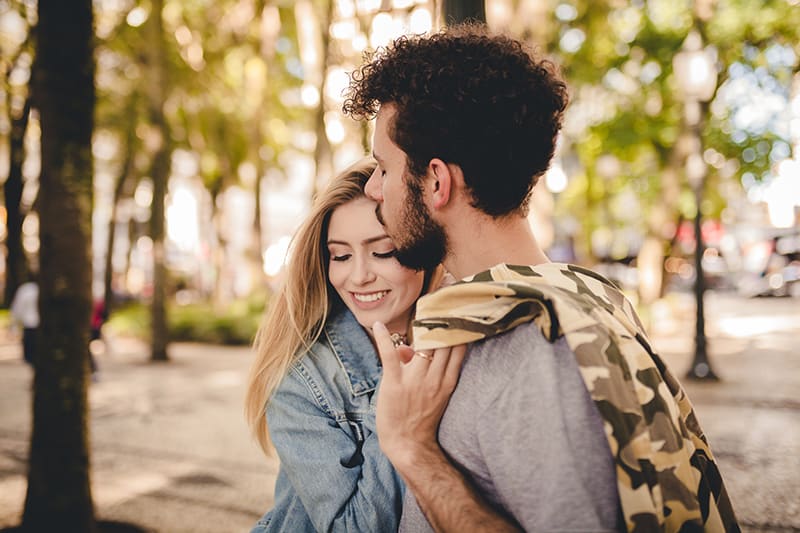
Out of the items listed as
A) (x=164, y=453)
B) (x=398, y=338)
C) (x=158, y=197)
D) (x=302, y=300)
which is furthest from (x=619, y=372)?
(x=158, y=197)

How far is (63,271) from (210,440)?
12.8 ft

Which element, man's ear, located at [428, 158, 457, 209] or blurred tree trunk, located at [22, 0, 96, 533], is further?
blurred tree trunk, located at [22, 0, 96, 533]

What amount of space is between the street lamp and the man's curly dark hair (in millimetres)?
9604

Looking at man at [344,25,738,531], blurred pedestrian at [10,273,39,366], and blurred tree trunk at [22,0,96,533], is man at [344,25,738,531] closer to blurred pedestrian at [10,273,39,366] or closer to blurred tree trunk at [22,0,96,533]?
blurred tree trunk at [22,0,96,533]

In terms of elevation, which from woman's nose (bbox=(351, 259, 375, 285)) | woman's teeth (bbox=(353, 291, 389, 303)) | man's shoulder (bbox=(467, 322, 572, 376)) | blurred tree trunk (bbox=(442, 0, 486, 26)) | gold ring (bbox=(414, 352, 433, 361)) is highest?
blurred tree trunk (bbox=(442, 0, 486, 26))

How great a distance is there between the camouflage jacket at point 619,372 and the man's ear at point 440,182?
0.33m

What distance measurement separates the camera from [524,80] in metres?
1.79

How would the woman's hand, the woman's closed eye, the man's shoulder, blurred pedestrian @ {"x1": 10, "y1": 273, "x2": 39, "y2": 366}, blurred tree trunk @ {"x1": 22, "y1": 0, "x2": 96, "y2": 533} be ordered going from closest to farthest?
the man's shoulder
the woman's hand
the woman's closed eye
blurred tree trunk @ {"x1": 22, "y1": 0, "x2": 96, "y2": 533}
blurred pedestrian @ {"x1": 10, "y1": 273, "x2": 39, "y2": 366}

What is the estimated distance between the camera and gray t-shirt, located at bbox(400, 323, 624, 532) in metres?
1.26

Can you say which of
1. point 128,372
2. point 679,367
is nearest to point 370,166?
point 679,367

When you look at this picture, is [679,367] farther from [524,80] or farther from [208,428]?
[524,80]

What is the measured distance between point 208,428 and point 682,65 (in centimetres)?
902

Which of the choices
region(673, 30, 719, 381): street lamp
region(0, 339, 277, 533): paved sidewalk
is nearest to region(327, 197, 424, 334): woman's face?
region(0, 339, 277, 533): paved sidewalk

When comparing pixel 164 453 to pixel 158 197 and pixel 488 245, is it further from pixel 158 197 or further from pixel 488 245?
pixel 158 197
